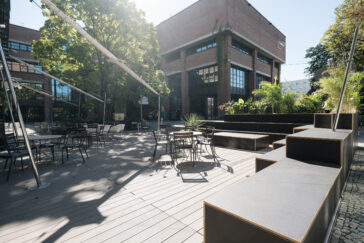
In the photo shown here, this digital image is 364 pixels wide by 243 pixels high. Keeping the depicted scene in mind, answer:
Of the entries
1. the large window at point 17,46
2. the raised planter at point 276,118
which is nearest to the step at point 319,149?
the raised planter at point 276,118

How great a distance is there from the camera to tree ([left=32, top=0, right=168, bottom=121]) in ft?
39.3

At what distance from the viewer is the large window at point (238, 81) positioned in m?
20.6

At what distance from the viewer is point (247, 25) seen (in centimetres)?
2066

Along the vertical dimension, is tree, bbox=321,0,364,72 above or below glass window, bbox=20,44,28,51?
below

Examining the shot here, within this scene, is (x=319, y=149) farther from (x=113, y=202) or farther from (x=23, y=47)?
(x=23, y=47)

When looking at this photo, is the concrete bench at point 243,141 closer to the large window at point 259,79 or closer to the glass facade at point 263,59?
the large window at point 259,79

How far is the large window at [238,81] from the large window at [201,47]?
3841 millimetres

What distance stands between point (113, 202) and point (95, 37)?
13.6m

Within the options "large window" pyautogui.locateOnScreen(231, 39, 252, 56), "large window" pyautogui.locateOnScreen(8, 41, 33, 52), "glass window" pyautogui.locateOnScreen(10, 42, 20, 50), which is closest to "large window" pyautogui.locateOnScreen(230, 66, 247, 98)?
"large window" pyautogui.locateOnScreen(231, 39, 252, 56)

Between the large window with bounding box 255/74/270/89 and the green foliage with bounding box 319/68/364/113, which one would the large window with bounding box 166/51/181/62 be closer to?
the large window with bounding box 255/74/270/89

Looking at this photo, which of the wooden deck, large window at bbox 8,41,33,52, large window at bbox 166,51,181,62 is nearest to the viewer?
the wooden deck

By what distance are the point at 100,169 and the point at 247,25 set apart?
23.2m

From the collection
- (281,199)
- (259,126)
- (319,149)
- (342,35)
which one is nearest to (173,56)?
(342,35)

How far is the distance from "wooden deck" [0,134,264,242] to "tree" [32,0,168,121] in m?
10.6
